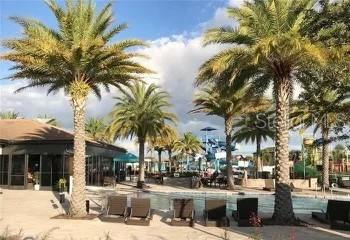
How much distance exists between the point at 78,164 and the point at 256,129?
31.3m

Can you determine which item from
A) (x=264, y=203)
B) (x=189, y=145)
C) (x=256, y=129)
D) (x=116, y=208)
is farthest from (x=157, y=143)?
(x=116, y=208)

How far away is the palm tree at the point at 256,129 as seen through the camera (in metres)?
45.9

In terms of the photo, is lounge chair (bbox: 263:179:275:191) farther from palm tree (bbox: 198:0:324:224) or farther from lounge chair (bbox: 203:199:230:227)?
lounge chair (bbox: 203:199:230:227)

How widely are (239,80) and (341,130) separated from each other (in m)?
4.40

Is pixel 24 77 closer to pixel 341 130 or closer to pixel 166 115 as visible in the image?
pixel 341 130

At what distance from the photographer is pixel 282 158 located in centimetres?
1797

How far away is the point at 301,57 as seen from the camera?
17.2 m

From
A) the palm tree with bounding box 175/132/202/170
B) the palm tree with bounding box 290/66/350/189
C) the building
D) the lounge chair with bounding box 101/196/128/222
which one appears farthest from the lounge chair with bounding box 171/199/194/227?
the palm tree with bounding box 175/132/202/170

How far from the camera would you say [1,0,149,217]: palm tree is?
17.8 metres

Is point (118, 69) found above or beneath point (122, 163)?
above

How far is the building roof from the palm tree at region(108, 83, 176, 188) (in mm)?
2432

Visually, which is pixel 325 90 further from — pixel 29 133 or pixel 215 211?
pixel 29 133

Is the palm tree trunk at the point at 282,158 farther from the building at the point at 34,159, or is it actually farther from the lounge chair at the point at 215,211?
the building at the point at 34,159

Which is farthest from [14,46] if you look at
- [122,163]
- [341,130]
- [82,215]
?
[122,163]
